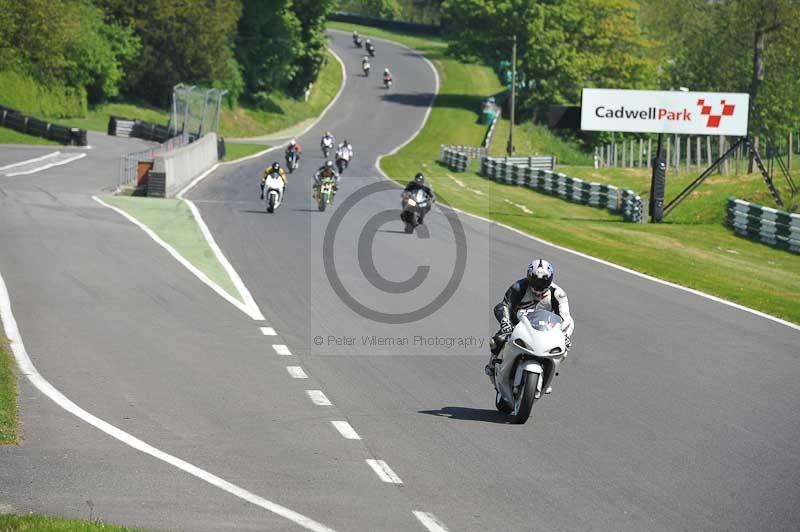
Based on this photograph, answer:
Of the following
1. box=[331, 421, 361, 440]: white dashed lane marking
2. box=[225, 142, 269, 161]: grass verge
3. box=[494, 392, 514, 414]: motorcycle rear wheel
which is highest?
box=[494, 392, 514, 414]: motorcycle rear wheel

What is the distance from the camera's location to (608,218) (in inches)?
1773

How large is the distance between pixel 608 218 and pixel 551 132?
45.6 metres

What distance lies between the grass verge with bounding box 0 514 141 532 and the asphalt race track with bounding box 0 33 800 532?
1.01 feet

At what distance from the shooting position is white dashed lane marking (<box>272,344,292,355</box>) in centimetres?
1544

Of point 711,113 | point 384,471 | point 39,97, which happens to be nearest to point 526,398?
point 384,471

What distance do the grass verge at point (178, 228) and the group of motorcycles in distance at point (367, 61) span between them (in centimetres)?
7462

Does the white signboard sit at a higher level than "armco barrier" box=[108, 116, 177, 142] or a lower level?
higher

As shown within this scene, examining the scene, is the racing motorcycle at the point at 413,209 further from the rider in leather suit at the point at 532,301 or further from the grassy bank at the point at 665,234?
the rider in leather suit at the point at 532,301

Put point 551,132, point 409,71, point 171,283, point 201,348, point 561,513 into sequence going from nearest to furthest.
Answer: point 561,513 < point 201,348 < point 171,283 < point 551,132 < point 409,71

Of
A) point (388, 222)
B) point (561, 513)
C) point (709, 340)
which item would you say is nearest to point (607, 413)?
point (561, 513)

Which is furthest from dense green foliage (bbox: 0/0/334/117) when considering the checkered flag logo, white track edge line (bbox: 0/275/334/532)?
white track edge line (bbox: 0/275/334/532)

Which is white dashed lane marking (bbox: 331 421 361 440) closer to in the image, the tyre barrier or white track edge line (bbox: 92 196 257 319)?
white track edge line (bbox: 92 196 257 319)

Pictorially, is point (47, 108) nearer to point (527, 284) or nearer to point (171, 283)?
point (171, 283)

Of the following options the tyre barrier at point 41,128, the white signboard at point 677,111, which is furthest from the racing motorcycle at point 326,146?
the white signboard at point 677,111
